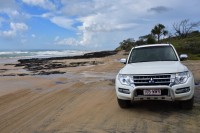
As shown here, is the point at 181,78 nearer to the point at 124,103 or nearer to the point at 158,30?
the point at 124,103

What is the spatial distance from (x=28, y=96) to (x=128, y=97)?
5.05 meters

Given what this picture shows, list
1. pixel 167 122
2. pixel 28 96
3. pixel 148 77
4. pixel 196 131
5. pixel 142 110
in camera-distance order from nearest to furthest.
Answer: pixel 196 131
pixel 167 122
pixel 148 77
pixel 142 110
pixel 28 96

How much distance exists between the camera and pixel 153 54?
889cm

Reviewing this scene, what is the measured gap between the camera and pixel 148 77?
23.4 ft

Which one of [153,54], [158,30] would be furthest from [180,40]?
[153,54]

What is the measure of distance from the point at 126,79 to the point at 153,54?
1.85m

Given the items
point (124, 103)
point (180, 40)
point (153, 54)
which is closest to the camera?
point (124, 103)

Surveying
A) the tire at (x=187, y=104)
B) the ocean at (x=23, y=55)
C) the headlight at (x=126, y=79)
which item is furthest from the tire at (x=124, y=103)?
the ocean at (x=23, y=55)

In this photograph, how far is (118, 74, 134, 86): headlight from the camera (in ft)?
23.9

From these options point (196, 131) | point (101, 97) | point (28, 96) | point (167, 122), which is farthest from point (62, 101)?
point (196, 131)

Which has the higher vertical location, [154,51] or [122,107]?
[154,51]

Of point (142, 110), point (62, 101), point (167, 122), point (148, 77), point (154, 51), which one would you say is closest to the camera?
point (167, 122)

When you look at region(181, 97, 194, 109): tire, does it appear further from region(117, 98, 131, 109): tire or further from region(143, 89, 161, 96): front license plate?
region(117, 98, 131, 109): tire

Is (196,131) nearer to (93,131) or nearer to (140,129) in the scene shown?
(140,129)
